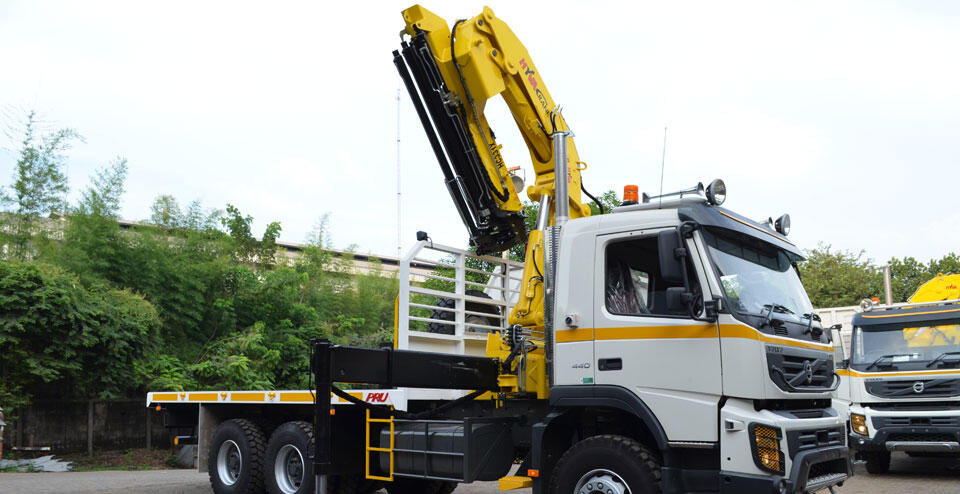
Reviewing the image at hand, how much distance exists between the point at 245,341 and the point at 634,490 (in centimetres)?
1375

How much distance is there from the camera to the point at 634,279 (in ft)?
21.6

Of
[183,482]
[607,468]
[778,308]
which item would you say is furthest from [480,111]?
[183,482]

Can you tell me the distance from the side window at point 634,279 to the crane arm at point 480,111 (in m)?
1.86

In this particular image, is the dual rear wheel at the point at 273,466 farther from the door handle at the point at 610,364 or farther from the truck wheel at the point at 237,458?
the door handle at the point at 610,364

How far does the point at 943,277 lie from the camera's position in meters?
13.7

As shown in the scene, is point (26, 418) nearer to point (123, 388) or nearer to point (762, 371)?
point (123, 388)

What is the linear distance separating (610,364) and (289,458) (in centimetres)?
418

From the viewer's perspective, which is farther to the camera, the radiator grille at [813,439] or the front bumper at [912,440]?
the front bumper at [912,440]

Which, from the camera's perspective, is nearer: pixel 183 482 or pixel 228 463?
pixel 228 463

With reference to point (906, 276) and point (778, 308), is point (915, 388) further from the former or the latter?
point (906, 276)

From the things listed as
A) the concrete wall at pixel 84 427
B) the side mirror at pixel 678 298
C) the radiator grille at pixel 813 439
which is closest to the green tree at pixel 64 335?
the concrete wall at pixel 84 427

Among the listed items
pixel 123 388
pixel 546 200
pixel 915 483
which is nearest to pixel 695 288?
pixel 546 200

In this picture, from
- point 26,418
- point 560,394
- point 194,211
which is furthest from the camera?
point 194,211

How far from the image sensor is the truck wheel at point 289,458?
28.3ft
